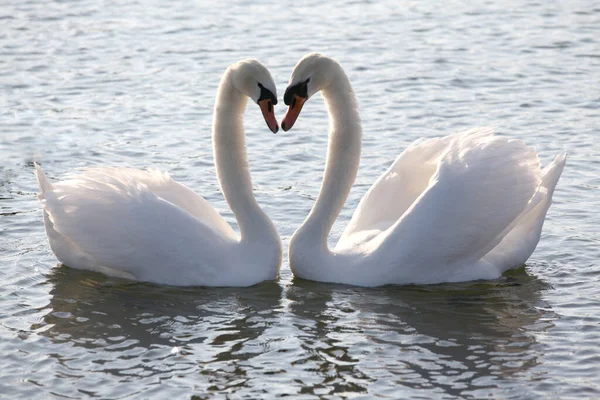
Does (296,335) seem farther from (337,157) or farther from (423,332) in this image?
(337,157)

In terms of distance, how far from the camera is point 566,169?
12.6 m

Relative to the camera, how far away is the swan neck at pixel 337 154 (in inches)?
388

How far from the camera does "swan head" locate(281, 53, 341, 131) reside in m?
9.63

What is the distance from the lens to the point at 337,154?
10000 millimetres

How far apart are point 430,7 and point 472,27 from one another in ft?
6.31

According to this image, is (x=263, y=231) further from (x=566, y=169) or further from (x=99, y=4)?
(x=99, y=4)

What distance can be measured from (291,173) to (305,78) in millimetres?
3198

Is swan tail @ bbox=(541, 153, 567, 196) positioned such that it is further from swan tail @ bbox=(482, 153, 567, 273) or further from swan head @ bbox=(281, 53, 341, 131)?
swan head @ bbox=(281, 53, 341, 131)

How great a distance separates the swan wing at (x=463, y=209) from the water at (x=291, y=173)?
0.42 meters

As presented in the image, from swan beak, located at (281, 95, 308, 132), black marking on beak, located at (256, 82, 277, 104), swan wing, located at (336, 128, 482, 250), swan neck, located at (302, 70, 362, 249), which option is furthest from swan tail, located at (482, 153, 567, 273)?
black marking on beak, located at (256, 82, 277, 104)

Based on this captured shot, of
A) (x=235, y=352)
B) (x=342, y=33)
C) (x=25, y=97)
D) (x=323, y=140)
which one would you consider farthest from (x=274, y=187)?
(x=342, y=33)

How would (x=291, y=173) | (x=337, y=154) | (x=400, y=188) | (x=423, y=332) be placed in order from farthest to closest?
1. (x=291, y=173)
2. (x=400, y=188)
3. (x=337, y=154)
4. (x=423, y=332)

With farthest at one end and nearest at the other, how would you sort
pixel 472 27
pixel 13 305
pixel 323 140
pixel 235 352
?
pixel 472 27
pixel 323 140
pixel 13 305
pixel 235 352

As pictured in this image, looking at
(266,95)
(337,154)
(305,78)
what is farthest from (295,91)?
(337,154)
